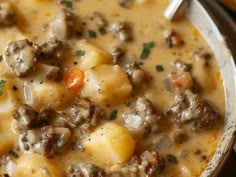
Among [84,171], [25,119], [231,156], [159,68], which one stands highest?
[159,68]

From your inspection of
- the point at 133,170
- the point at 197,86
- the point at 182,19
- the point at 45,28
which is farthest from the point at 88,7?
the point at 133,170

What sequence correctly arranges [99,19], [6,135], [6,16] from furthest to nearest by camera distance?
[99,19] → [6,16] → [6,135]

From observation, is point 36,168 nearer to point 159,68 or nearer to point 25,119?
point 25,119

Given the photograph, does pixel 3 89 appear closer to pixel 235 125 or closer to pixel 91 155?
pixel 91 155

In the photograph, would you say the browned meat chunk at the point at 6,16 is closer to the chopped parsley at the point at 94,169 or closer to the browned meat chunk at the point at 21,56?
the browned meat chunk at the point at 21,56

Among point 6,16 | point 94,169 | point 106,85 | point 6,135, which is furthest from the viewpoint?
point 6,16

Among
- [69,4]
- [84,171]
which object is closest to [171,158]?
[84,171]

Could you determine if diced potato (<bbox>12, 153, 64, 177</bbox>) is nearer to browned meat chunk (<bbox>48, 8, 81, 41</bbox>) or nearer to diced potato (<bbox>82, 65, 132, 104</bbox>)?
diced potato (<bbox>82, 65, 132, 104</bbox>)
